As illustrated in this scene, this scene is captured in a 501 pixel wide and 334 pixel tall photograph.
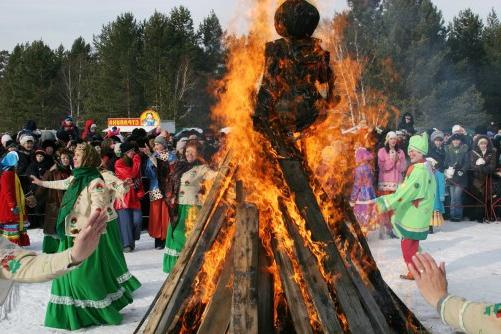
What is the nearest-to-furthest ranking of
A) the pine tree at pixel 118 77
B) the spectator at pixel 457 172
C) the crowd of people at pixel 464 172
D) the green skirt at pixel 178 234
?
the green skirt at pixel 178 234 < the crowd of people at pixel 464 172 < the spectator at pixel 457 172 < the pine tree at pixel 118 77

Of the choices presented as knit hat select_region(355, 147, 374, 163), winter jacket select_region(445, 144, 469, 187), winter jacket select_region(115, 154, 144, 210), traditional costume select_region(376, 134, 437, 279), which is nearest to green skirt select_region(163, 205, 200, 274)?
winter jacket select_region(115, 154, 144, 210)

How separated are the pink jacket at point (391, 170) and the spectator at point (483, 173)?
10.1 ft

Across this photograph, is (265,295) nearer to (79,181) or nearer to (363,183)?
(79,181)

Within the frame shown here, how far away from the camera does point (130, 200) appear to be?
10695 millimetres

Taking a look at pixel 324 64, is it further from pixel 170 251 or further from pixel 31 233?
pixel 31 233

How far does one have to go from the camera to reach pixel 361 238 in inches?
182

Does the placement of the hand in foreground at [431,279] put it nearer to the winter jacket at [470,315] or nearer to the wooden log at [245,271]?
the winter jacket at [470,315]

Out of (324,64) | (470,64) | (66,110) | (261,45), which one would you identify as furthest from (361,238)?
(66,110)

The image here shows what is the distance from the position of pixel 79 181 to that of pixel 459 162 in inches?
419

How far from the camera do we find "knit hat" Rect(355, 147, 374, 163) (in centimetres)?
1166

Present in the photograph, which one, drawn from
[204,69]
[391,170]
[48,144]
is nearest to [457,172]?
[391,170]

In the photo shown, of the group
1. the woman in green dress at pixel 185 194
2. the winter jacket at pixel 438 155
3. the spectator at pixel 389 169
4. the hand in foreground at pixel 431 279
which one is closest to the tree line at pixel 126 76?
the winter jacket at pixel 438 155

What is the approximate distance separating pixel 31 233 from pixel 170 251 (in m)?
5.03

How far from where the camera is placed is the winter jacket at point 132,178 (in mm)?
10594
